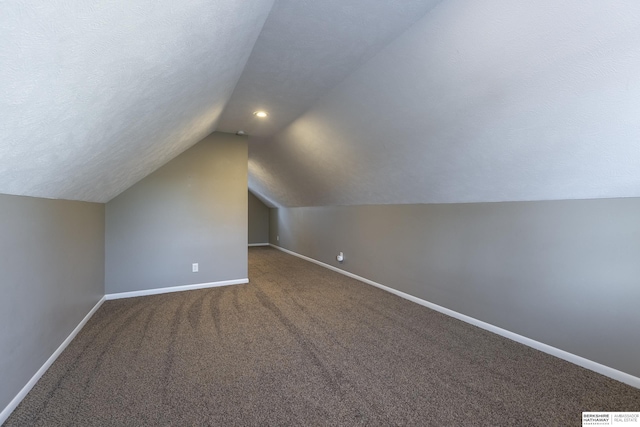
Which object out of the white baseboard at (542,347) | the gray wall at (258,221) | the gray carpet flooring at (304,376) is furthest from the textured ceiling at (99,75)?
the gray wall at (258,221)

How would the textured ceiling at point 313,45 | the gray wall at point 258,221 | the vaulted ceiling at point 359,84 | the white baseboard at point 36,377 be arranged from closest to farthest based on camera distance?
the vaulted ceiling at point 359,84 < the white baseboard at point 36,377 < the textured ceiling at point 313,45 < the gray wall at point 258,221

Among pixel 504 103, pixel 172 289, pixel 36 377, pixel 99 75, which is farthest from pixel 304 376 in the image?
pixel 172 289

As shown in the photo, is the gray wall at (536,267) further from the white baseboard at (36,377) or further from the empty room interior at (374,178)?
the white baseboard at (36,377)

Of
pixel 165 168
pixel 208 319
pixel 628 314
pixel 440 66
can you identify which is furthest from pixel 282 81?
pixel 628 314

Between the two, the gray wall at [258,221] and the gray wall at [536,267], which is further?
the gray wall at [258,221]

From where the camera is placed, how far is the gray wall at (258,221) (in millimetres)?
8586

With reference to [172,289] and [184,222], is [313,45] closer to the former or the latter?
[184,222]

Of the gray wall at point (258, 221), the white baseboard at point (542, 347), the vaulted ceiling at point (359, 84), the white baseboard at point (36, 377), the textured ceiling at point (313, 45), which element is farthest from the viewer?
the gray wall at point (258, 221)

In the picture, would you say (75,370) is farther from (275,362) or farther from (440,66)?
(440,66)

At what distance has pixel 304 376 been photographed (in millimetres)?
1897

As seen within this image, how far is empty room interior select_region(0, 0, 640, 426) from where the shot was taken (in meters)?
1.32

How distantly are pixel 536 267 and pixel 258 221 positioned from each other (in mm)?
7331

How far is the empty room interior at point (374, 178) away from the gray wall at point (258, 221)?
5061mm

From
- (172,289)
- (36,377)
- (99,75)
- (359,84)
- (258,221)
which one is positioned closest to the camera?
(99,75)
